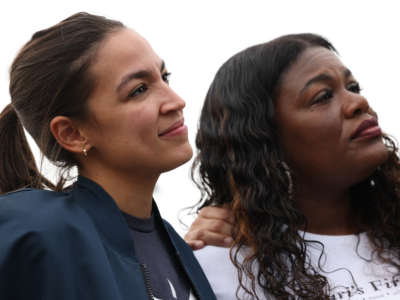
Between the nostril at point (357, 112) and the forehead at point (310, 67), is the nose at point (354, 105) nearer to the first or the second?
the nostril at point (357, 112)

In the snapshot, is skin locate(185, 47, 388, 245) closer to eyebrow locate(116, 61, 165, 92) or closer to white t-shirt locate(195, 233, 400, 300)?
white t-shirt locate(195, 233, 400, 300)

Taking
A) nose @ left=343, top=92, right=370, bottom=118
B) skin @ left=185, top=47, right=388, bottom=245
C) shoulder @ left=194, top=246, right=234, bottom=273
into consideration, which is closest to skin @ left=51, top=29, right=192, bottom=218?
shoulder @ left=194, top=246, right=234, bottom=273

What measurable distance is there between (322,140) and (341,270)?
643 millimetres

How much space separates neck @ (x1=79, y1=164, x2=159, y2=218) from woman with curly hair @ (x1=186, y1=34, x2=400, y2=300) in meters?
0.63

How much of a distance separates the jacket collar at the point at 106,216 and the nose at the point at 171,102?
Answer: 1.35ft

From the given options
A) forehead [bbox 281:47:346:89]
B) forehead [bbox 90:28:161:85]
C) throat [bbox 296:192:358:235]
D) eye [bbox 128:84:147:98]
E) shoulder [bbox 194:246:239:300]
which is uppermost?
forehead [bbox 90:28:161:85]

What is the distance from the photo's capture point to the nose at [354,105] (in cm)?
287

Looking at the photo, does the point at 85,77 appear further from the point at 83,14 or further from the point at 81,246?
the point at 81,246

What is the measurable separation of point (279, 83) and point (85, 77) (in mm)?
1154

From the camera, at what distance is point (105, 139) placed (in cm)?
228

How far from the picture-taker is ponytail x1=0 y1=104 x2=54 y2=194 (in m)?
2.46

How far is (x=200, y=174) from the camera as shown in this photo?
3184mm

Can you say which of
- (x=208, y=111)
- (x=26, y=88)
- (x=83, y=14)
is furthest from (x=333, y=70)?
(x=26, y=88)

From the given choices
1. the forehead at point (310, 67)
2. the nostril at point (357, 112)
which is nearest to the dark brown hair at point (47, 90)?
the forehead at point (310, 67)
